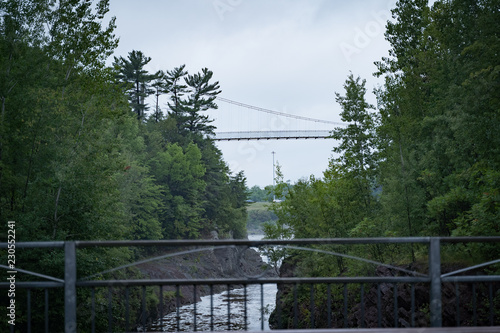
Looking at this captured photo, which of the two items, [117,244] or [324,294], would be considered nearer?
[117,244]

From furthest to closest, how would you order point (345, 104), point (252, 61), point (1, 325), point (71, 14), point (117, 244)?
1. point (252, 61)
2. point (345, 104)
3. point (71, 14)
4. point (1, 325)
5. point (117, 244)

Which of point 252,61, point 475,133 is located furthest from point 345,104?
point 252,61

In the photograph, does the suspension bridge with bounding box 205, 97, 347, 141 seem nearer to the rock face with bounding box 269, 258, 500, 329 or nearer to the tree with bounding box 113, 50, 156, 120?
the tree with bounding box 113, 50, 156, 120

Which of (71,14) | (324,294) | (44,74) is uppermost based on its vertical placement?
(71,14)

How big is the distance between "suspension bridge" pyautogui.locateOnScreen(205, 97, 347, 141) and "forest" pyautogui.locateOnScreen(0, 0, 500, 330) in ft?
119

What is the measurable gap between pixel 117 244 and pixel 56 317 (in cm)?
1309

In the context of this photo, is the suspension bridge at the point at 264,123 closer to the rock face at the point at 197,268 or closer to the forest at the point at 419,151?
the rock face at the point at 197,268

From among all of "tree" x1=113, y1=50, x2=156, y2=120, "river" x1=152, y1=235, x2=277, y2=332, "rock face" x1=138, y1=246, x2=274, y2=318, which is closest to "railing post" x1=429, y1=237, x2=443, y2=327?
"river" x1=152, y1=235, x2=277, y2=332

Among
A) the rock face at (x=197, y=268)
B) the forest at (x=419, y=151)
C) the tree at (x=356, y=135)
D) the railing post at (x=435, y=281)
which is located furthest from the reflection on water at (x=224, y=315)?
the railing post at (x=435, y=281)

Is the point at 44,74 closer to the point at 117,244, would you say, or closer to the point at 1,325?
the point at 1,325

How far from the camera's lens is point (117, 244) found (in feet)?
14.3

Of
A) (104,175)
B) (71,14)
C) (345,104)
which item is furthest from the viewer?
(345,104)

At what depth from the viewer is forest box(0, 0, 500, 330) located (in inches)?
605

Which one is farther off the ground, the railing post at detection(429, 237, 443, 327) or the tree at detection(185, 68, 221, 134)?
the tree at detection(185, 68, 221, 134)
